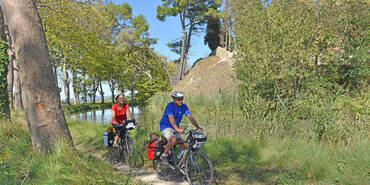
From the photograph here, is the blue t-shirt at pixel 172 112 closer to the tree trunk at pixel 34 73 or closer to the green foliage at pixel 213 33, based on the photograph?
the tree trunk at pixel 34 73

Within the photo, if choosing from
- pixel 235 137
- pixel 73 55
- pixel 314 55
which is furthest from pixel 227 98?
pixel 73 55

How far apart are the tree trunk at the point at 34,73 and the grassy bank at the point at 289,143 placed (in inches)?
144

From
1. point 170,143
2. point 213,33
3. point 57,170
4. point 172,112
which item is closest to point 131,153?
point 170,143

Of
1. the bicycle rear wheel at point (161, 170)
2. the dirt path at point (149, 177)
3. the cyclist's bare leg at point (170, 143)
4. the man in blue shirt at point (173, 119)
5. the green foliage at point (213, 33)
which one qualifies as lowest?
the dirt path at point (149, 177)

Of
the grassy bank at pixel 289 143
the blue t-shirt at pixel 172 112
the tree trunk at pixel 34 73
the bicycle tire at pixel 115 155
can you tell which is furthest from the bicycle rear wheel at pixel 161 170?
the tree trunk at pixel 34 73

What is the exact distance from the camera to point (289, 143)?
7336 mm

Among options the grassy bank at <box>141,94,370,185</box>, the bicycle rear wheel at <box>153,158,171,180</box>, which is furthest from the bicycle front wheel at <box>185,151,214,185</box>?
the bicycle rear wheel at <box>153,158,171,180</box>

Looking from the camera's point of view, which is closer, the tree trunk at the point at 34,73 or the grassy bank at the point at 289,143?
the tree trunk at the point at 34,73

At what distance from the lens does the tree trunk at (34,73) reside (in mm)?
5336

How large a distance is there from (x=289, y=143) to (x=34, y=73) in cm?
635

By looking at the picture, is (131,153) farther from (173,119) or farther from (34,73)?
(34,73)

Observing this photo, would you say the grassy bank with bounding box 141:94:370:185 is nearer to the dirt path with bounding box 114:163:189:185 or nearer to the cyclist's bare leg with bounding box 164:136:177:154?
the dirt path with bounding box 114:163:189:185

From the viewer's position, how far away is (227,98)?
11039 mm

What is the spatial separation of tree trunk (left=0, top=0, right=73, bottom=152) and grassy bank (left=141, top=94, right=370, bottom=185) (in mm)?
3654
